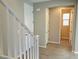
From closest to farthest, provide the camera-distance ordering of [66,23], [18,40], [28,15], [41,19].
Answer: [18,40] < [28,15] < [41,19] < [66,23]

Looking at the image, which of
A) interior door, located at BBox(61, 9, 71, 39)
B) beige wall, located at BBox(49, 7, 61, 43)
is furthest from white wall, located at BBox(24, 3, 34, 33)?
interior door, located at BBox(61, 9, 71, 39)

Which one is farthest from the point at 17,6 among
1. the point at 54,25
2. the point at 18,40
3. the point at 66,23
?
the point at 66,23

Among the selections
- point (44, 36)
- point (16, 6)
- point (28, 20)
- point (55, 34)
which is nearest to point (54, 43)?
point (55, 34)

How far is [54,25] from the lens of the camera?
353 inches

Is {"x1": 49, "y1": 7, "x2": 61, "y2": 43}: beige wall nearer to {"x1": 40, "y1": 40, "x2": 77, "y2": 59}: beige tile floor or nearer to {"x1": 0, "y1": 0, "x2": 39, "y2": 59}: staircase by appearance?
{"x1": 40, "y1": 40, "x2": 77, "y2": 59}: beige tile floor

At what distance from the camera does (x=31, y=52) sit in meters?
4.12

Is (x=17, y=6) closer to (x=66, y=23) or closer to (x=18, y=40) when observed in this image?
(x=18, y=40)

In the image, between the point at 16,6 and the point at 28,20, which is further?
the point at 28,20

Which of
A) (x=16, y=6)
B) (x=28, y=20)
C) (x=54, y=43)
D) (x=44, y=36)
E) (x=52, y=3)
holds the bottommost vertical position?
(x=54, y=43)

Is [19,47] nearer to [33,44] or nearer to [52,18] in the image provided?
[33,44]

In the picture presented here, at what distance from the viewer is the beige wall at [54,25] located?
348 inches

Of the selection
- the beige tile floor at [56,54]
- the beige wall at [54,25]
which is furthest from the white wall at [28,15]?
the beige wall at [54,25]

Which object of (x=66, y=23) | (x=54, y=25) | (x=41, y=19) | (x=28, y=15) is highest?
(x=28, y=15)

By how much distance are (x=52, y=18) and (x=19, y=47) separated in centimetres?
583
